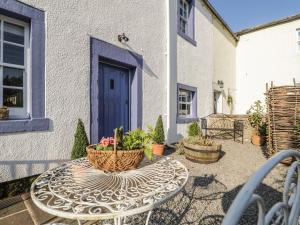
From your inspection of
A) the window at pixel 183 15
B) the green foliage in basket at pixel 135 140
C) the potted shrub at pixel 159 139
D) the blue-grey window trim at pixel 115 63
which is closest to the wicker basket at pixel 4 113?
the blue-grey window trim at pixel 115 63

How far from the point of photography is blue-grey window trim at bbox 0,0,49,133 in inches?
129

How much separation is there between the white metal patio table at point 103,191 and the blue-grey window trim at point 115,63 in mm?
2458

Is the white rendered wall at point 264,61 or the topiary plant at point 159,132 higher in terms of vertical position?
the white rendered wall at point 264,61

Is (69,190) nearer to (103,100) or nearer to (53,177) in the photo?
(53,177)

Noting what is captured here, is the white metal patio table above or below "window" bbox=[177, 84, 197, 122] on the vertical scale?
below

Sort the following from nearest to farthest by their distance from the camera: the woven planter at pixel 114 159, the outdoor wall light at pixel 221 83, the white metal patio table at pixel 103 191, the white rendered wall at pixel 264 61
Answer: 1. the white metal patio table at pixel 103 191
2. the woven planter at pixel 114 159
3. the outdoor wall light at pixel 221 83
4. the white rendered wall at pixel 264 61

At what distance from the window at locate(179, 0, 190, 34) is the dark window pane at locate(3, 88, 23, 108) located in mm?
6324

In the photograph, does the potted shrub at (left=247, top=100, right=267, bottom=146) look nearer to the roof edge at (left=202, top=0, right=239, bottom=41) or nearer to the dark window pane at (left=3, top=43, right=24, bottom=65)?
the roof edge at (left=202, top=0, right=239, bottom=41)

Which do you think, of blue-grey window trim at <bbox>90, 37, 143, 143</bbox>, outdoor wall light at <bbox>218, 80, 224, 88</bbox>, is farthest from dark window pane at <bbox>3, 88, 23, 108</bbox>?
outdoor wall light at <bbox>218, 80, 224, 88</bbox>

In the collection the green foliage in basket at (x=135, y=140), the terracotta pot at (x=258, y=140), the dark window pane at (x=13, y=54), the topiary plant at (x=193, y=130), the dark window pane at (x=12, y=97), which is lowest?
the terracotta pot at (x=258, y=140)

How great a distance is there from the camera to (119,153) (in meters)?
1.62

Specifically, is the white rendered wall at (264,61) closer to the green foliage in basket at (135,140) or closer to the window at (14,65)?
the window at (14,65)

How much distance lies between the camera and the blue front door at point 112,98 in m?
4.83

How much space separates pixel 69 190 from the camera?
1.45 meters
